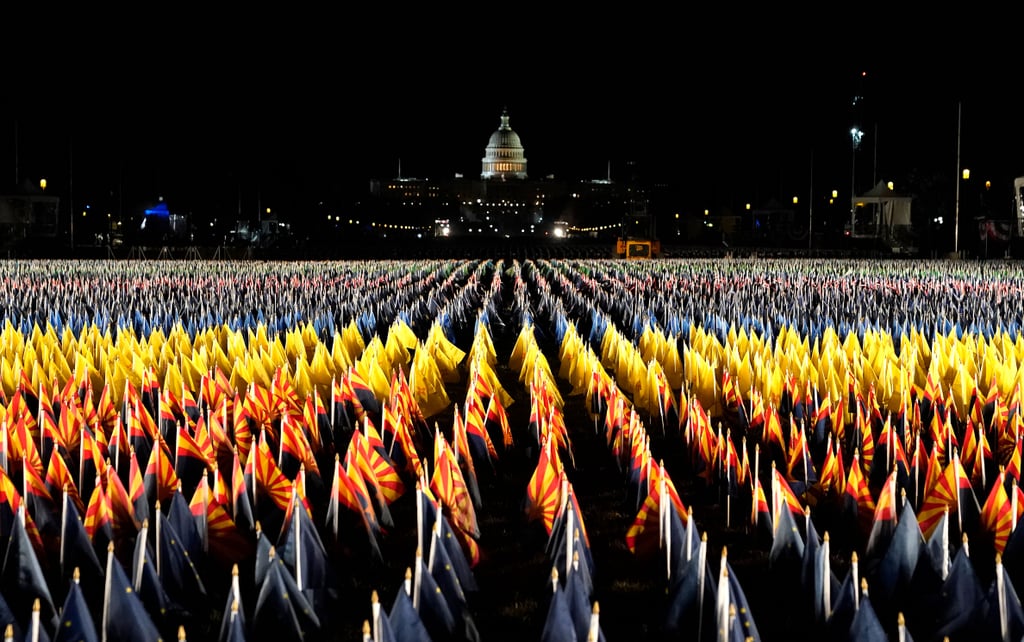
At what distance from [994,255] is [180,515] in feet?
175

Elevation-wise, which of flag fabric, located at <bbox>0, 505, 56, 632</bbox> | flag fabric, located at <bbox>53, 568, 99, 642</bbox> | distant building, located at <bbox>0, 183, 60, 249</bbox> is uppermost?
distant building, located at <bbox>0, 183, 60, 249</bbox>

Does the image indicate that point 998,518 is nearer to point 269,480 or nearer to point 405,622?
point 405,622

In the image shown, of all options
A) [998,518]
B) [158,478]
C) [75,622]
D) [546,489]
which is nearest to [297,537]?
[75,622]

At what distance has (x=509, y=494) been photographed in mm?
9906

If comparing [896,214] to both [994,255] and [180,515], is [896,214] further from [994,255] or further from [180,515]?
[180,515]

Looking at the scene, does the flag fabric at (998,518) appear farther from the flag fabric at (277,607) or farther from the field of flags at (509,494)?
the flag fabric at (277,607)

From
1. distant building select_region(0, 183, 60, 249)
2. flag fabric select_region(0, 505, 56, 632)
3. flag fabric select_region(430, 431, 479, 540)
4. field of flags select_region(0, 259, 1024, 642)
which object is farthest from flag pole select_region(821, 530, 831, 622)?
distant building select_region(0, 183, 60, 249)

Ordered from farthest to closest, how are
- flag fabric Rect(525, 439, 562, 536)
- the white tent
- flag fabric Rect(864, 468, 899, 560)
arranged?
1. the white tent
2. flag fabric Rect(525, 439, 562, 536)
3. flag fabric Rect(864, 468, 899, 560)

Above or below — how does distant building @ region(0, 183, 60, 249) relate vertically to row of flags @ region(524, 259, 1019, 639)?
above

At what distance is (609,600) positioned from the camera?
718 cm

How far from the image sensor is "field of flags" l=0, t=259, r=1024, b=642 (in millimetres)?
6125

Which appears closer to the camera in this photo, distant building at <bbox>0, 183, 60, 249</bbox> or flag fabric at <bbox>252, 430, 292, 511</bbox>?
flag fabric at <bbox>252, 430, 292, 511</bbox>

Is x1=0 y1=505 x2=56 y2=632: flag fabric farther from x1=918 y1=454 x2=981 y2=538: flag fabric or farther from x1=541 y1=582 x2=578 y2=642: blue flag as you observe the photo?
x1=918 y1=454 x2=981 y2=538: flag fabric

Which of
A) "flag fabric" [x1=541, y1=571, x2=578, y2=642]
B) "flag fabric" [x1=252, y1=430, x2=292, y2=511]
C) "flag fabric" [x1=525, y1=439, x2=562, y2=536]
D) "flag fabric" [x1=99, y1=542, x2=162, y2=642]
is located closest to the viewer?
"flag fabric" [x1=541, y1=571, x2=578, y2=642]
